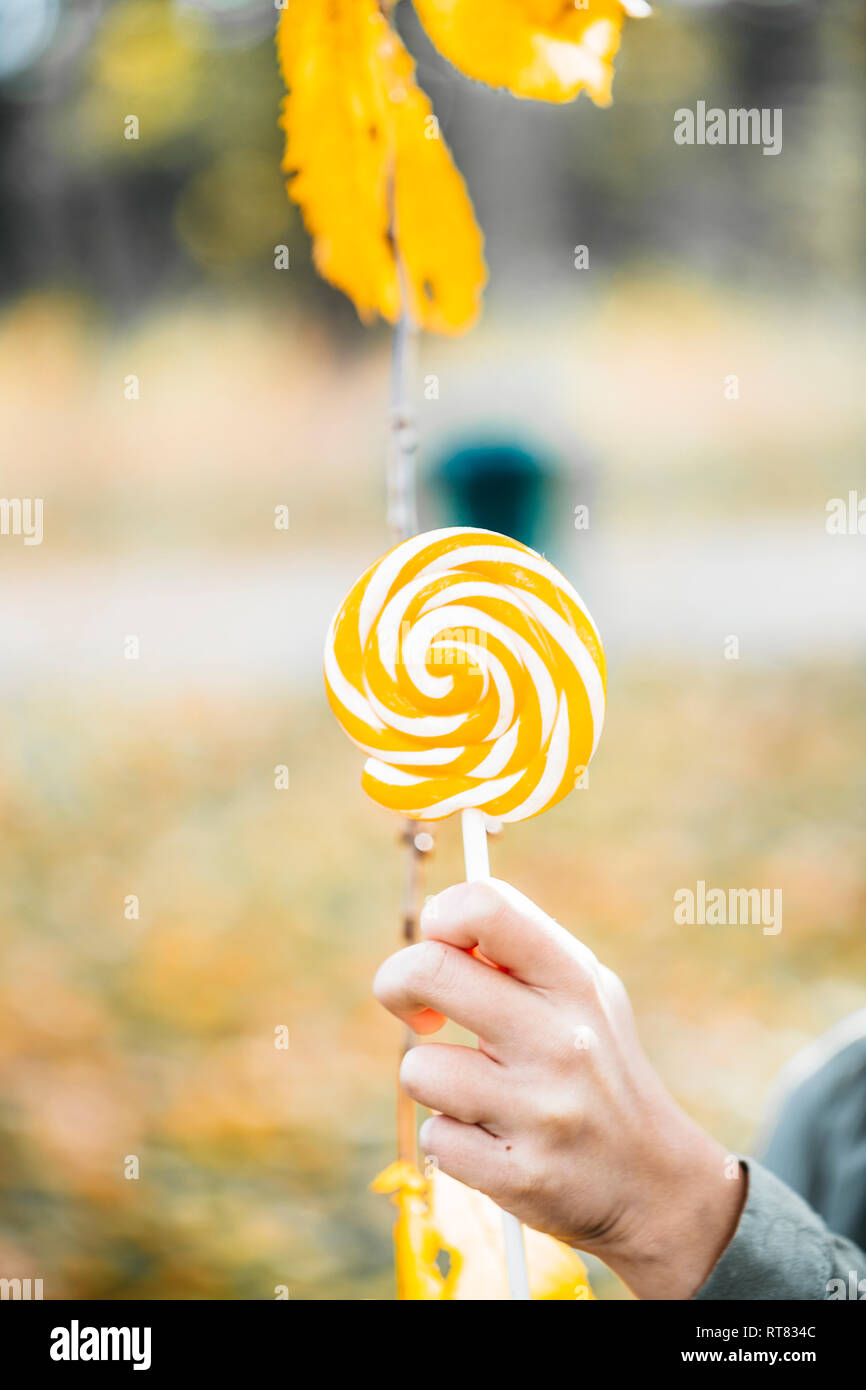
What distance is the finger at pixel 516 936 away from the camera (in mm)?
647

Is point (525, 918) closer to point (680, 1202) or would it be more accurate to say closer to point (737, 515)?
point (680, 1202)

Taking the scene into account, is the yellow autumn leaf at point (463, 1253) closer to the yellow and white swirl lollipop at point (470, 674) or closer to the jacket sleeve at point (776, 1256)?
the jacket sleeve at point (776, 1256)

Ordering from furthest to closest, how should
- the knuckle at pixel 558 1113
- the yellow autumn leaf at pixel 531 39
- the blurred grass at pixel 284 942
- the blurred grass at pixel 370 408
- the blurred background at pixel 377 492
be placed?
the blurred grass at pixel 370 408, the blurred background at pixel 377 492, the blurred grass at pixel 284 942, the yellow autumn leaf at pixel 531 39, the knuckle at pixel 558 1113

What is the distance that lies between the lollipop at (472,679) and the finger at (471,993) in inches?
3.4

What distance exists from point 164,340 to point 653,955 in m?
2.22

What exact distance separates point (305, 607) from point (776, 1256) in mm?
2587

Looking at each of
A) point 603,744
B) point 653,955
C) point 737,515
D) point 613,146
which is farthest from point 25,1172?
point 613,146

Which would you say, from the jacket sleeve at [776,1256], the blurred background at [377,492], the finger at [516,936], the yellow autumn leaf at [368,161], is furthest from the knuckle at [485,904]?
the blurred background at [377,492]

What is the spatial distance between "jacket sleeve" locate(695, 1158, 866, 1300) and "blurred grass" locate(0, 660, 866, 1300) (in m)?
1.43

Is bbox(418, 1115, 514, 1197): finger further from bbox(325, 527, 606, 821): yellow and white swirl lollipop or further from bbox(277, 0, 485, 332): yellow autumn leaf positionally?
bbox(277, 0, 485, 332): yellow autumn leaf

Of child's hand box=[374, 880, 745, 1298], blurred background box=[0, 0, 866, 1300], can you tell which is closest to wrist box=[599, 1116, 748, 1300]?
child's hand box=[374, 880, 745, 1298]

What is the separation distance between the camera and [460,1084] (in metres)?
0.65

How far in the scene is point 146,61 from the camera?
2945 mm

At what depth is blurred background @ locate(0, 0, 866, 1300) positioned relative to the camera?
272 cm
